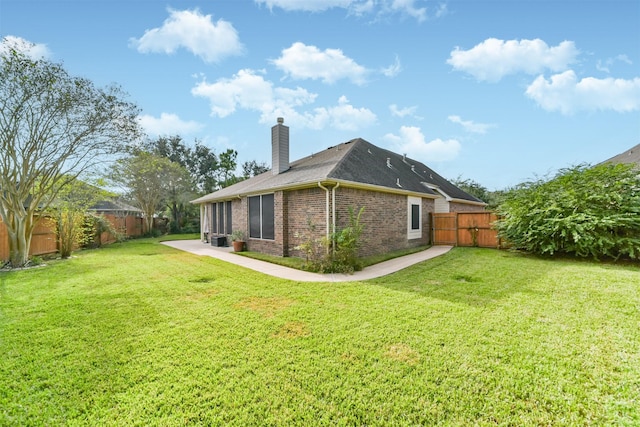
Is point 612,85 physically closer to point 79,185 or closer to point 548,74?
point 548,74

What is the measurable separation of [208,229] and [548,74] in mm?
17909

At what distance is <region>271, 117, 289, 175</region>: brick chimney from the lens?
38.0ft

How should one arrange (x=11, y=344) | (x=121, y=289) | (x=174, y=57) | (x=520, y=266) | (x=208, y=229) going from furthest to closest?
(x=208, y=229) → (x=174, y=57) → (x=520, y=266) → (x=121, y=289) → (x=11, y=344)

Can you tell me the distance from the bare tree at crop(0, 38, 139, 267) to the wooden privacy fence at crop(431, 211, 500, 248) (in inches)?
576

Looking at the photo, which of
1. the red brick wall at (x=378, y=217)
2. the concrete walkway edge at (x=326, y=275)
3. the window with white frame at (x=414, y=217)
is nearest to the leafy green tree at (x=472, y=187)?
the window with white frame at (x=414, y=217)

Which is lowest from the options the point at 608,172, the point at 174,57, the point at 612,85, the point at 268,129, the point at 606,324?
the point at 606,324

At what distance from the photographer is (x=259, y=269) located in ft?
25.9

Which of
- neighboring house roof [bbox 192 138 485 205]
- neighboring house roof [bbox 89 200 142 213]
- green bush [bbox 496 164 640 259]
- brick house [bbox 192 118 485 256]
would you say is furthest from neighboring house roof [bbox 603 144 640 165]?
neighboring house roof [bbox 89 200 142 213]

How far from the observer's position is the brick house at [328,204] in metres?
8.41

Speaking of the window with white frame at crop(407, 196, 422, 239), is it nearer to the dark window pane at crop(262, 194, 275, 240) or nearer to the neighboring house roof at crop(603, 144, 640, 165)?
the dark window pane at crop(262, 194, 275, 240)

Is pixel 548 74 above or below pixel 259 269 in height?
above

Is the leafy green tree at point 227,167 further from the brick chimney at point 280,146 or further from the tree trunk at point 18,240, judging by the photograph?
the tree trunk at point 18,240

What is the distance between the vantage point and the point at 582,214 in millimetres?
8289

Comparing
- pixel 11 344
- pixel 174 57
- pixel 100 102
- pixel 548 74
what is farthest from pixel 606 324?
pixel 100 102
